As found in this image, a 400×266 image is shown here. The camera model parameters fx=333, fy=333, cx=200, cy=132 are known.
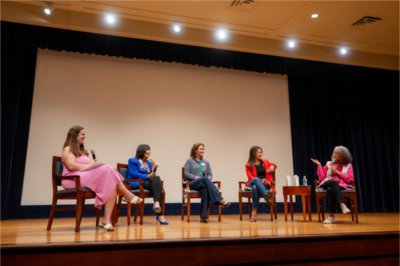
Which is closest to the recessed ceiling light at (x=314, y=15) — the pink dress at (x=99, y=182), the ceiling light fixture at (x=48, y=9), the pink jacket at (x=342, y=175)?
the pink jacket at (x=342, y=175)

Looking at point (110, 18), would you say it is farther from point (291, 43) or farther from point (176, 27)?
point (291, 43)

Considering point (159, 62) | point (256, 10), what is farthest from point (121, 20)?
point (256, 10)

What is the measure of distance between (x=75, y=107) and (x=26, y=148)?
0.95 meters

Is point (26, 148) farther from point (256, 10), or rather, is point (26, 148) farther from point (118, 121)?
point (256, 10)

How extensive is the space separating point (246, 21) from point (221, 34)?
1.81 ft

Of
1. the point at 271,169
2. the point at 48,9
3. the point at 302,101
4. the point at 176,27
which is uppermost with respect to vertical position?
the point at 176,27

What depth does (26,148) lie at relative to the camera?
5.00 m

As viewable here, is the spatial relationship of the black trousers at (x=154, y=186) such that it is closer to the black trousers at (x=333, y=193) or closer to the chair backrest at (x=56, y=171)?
the chair backrest at (x=56, y=171)

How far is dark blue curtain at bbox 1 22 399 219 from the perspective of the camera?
4953mm

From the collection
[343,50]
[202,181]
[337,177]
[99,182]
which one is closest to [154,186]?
[202,181]

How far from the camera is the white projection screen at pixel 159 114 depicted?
521 centimetres

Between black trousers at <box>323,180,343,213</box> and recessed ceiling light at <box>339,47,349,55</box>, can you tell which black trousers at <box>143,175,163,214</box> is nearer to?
black trousers at <box>323,180,343,213</box>

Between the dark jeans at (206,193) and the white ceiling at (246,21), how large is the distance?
2.76 metres

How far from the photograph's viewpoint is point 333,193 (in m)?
3.92
